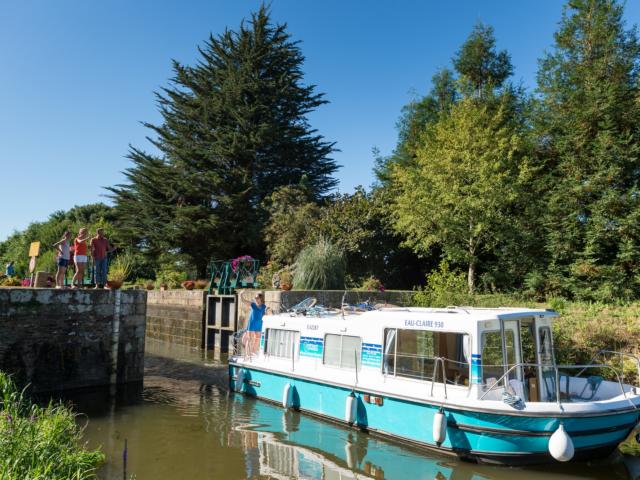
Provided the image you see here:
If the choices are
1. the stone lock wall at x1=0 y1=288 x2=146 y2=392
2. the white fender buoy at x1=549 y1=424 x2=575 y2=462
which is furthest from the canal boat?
the stone lock wall at x1=0 y1=288 x2=146 y2=392

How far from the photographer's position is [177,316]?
22.2 meters

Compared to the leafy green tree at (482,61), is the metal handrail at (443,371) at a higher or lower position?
lower

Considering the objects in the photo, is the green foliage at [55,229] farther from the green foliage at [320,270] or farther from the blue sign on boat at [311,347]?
the blue sign on boat at [311,347]

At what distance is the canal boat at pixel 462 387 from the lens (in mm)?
7230

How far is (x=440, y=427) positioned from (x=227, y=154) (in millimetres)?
25356

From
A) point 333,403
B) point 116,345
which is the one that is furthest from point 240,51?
point 333,403

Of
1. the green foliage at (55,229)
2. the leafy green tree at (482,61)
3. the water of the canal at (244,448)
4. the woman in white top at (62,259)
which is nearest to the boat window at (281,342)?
the water of the canal at (244,448)

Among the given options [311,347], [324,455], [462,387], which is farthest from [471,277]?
[324,455]

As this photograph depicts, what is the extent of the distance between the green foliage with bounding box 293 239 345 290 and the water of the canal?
6.51 meters

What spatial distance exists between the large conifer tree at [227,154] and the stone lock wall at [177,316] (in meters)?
6.12

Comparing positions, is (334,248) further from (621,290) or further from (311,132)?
(311,132)

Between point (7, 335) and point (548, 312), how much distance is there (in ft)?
37.1

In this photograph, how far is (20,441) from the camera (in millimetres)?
5508

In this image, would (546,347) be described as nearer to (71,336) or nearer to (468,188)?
(71,336)
